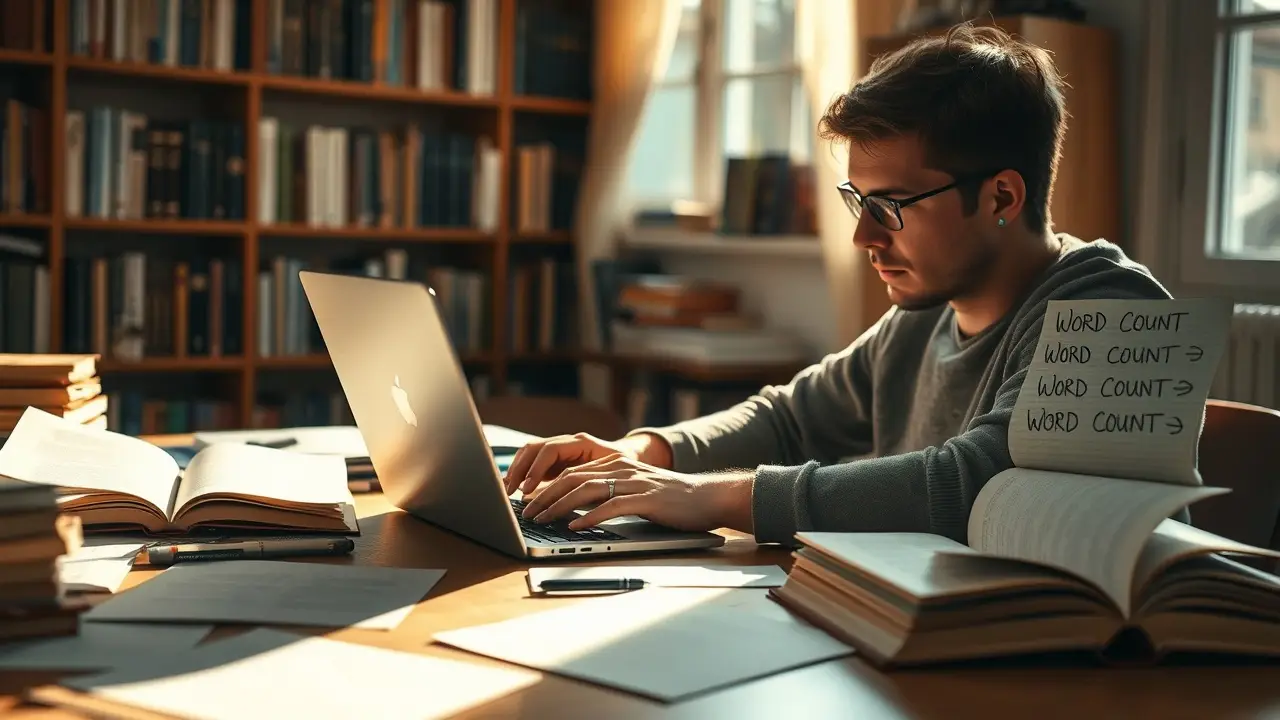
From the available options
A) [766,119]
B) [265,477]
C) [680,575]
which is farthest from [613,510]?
[766,119]

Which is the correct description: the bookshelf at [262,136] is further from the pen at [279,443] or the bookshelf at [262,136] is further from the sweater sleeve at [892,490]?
the sweater sleeve at [892,490]

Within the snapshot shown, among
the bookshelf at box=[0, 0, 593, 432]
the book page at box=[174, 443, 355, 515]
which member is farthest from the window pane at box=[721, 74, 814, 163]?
the book page at box=[174, 443, 355, 515]

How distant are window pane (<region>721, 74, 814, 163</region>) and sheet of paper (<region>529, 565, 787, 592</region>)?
2345mm

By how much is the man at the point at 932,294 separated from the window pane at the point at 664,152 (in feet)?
7.46

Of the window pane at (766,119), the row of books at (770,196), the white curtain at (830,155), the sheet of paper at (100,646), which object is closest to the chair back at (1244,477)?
the sheet of paper at (100,646)

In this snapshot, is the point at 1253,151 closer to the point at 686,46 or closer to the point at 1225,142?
the point at 1225,142

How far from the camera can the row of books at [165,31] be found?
3.34m

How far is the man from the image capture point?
4.29 feet

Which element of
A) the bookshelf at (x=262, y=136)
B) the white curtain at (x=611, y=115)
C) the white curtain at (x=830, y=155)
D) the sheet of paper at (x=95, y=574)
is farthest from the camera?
the white curtain at (x=611, y=115)

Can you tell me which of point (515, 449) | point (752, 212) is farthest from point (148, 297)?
point (515, 449)

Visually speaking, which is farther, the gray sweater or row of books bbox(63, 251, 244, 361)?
row of books bbox(63, 251, 244, 361)

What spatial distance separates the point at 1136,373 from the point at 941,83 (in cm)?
61

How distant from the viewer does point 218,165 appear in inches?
141

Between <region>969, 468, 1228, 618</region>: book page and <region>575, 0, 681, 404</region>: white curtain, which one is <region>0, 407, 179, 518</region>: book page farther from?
<region>575, 0, 681, 404</region>: white curtain
